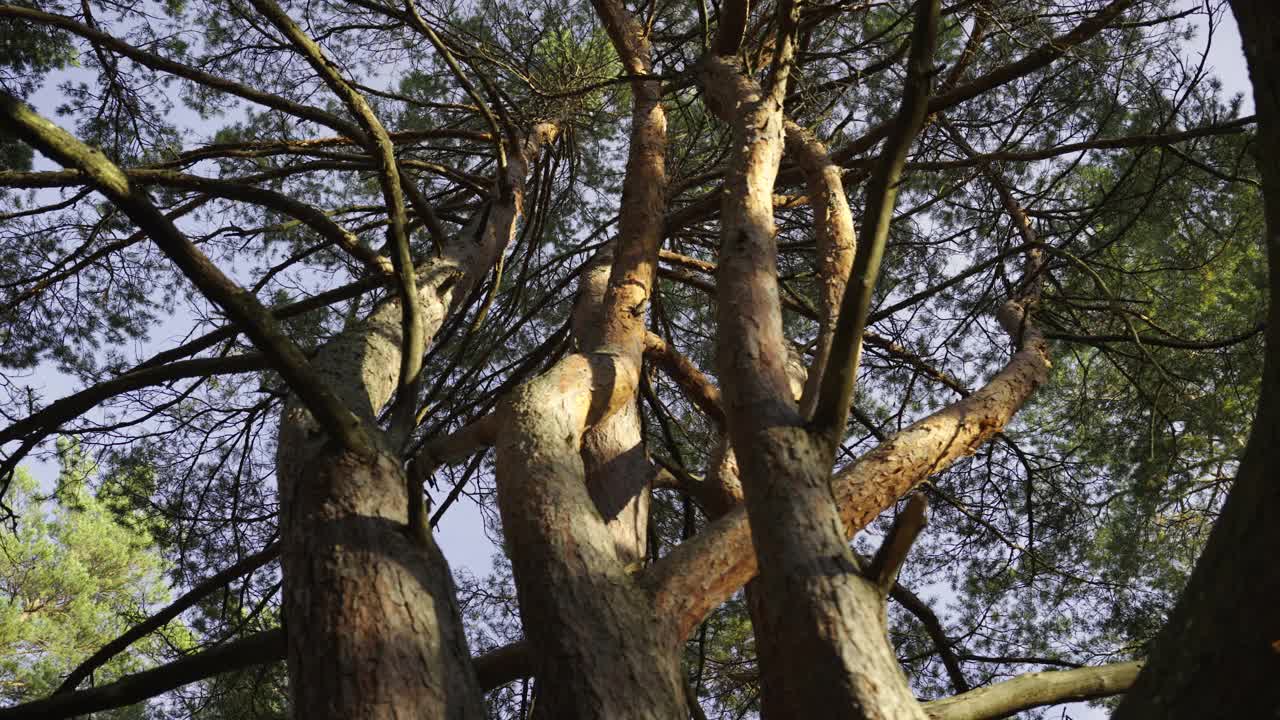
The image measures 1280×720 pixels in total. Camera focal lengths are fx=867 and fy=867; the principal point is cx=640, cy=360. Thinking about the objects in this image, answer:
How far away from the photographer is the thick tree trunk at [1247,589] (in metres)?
0.92

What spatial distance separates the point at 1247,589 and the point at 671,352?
2846mm

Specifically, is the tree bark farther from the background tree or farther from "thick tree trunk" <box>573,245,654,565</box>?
"thick tree trunk" <box>573,245,654,565</box>

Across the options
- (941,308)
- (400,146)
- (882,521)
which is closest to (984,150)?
(941,308)

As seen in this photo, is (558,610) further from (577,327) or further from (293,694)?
(577,327)

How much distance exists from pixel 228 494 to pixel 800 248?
3.37 m

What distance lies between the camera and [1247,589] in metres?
0.95

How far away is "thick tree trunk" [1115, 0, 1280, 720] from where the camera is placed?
3.02 feet

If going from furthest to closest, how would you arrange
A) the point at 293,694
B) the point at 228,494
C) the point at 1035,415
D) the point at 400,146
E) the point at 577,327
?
the point at 1035,415, the point at 400,146, the point at 228,494, the point at 577,327, the point at 293,694

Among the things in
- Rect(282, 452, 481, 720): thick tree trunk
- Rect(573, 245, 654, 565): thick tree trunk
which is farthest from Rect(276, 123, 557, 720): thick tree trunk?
Rect(573, 245, 654, 565): thick tree trunk

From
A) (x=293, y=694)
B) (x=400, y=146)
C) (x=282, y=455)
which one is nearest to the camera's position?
(x=293, y=694)

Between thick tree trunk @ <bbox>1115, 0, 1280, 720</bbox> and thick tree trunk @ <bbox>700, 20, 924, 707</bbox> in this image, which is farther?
thick tree trunk @ <bbox>700, 20, 924, 707</bbox>

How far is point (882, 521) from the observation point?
5172mm

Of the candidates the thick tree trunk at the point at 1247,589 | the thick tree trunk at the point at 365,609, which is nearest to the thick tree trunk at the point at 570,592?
the thick tree trunk at the point at 365,609

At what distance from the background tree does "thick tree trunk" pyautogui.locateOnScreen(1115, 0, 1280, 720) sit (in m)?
0.60
